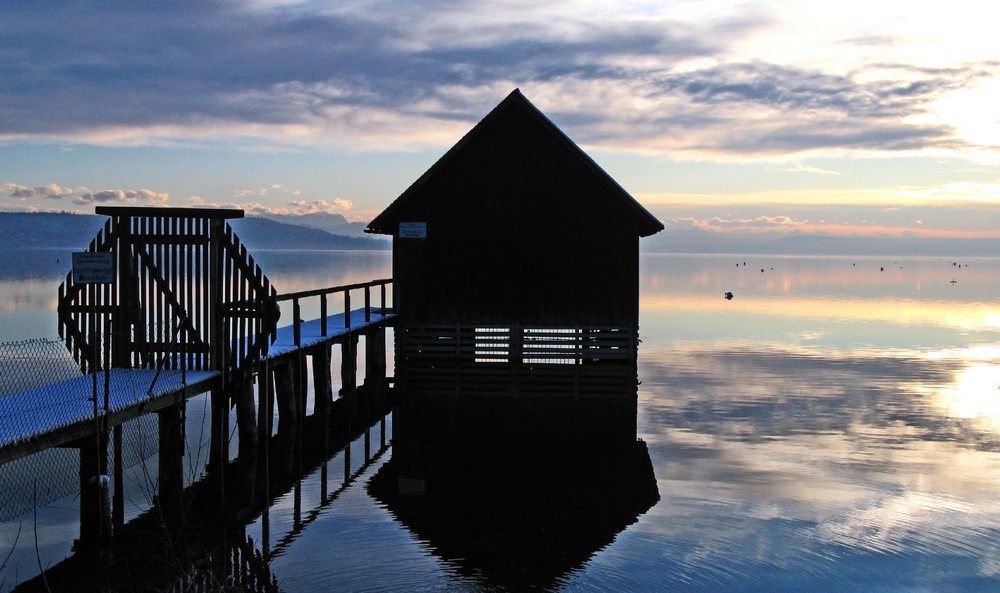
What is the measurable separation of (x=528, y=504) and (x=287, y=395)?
7.01 metres

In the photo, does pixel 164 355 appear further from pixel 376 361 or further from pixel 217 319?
pixel 376 361

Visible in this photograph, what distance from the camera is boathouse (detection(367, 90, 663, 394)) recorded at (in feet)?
81.2

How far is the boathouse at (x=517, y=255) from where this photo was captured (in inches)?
974

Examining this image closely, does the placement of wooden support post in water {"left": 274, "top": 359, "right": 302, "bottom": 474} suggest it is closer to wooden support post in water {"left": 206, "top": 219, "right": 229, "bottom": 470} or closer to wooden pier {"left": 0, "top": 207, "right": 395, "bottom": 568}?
wooden pier {"left": 0, "top": 207, "right": 395, "bottom": 568}

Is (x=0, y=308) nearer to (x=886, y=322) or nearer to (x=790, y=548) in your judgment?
(x=886, y=322)

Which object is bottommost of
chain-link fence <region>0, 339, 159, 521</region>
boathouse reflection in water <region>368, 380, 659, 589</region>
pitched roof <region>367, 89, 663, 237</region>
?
boathouse reflection in water <region>368, 380, 659, 589</region>

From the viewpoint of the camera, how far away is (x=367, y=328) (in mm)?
24219

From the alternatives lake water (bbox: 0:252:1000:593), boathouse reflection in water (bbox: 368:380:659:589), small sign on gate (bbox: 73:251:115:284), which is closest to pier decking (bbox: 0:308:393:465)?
small sign on gate (bbox: 73:251:115:284)

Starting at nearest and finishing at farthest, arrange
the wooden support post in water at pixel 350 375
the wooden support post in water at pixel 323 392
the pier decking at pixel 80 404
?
1. the pier decking at pixel 80 404
2. the wooden support post in water at pixel 323 392
3. the wooden support post in water at pixel 350 375

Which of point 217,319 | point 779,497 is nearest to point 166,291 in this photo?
point 217,319

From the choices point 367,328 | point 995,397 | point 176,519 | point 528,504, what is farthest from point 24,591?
point 995,397

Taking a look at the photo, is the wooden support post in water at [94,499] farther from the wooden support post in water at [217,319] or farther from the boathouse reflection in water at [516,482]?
the boathouse reflection in water at [516,482]

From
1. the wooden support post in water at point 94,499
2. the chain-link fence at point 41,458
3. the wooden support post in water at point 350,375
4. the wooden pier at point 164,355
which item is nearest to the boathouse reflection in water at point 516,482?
the wooden support post in water at point 350,375

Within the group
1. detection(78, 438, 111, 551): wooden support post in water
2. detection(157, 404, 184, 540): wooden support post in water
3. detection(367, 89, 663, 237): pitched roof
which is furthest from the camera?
detection(367, 89, 663, 237): pitched roof
